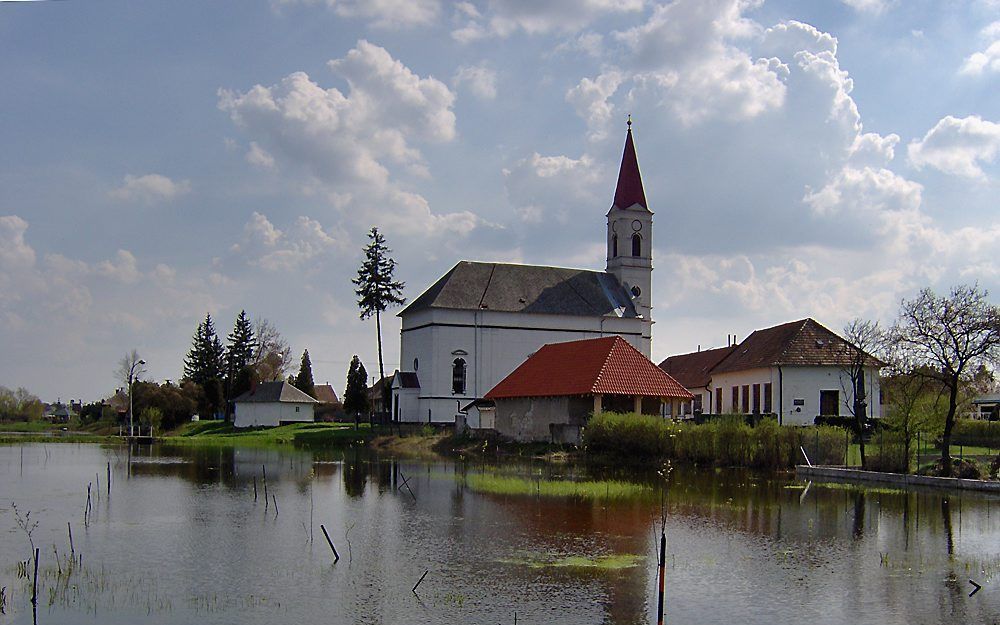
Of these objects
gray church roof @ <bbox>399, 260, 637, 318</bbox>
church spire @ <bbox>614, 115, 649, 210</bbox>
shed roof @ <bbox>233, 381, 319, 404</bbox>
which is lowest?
shed roof @ <bbox>233, 381, 319, 404</bbox>

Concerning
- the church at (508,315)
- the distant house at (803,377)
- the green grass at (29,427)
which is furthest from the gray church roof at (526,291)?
the green grass at (29,427)

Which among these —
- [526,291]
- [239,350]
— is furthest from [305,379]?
[526,291]

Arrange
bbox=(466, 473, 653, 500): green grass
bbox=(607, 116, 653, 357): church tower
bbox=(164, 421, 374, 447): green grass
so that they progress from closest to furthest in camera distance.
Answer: bbox=(466, 473, 653, 500): green grass
bbox=(164, 421, 374, 447): green grass
bbox=(607, 116, 653, 357): church tower

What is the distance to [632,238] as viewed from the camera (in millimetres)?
72812

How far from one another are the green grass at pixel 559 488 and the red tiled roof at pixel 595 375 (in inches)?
536

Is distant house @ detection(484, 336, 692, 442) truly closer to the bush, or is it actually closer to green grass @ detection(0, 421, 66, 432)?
the bush

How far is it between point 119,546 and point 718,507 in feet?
48.8

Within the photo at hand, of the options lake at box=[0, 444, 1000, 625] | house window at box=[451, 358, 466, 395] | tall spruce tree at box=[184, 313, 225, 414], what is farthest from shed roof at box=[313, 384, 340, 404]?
lake at box=[0, 444, 1000, 625]

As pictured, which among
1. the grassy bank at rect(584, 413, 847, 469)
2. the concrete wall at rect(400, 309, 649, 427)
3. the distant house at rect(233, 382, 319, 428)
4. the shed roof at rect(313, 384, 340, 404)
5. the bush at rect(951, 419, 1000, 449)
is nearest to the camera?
the grassy bank at rect(584, 413, 847, 469)

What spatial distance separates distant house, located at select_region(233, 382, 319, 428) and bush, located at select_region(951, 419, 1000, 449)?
4884 cm

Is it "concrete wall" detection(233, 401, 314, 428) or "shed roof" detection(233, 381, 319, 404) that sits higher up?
"shed roof" detection(233, 381, 319, 404)

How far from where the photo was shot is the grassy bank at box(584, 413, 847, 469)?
37688 millimetres

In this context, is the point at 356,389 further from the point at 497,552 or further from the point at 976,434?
the point at 497,552

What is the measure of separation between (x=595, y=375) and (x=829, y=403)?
11.9m
